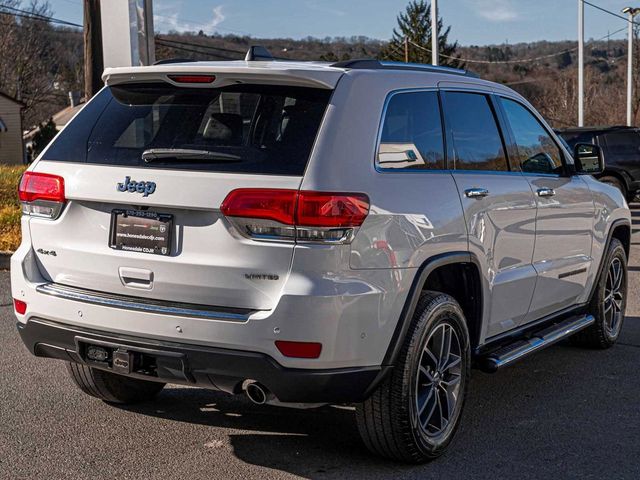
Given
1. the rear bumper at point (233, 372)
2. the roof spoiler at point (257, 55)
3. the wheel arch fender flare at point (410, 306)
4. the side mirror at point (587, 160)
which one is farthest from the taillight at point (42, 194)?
the side mirror at point (587, 160)

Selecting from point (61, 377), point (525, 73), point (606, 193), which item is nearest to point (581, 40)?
point (606, 193)

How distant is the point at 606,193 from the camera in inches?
266

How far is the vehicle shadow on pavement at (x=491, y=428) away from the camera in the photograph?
4.43 m

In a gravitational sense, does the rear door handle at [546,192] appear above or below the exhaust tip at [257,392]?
above

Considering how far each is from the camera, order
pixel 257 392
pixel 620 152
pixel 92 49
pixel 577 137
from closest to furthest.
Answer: pixel 257 392
pixel 92 49
pixel 577 137
pixel 620 152

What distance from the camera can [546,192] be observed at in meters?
5.71

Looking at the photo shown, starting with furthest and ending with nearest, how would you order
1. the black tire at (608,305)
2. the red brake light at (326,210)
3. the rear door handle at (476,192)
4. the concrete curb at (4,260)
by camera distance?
the concrete curb at (4,260), the black tire at (608,305), the rear door handle at (476,192), the red brake light at (326,210)

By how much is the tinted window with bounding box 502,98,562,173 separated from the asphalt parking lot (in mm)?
1449

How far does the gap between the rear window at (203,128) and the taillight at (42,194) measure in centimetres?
13

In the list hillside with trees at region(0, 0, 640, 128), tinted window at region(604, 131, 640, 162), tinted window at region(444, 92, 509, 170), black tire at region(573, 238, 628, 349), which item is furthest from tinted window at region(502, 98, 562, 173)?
hillside with trees at region(0, 0, 640, 128)

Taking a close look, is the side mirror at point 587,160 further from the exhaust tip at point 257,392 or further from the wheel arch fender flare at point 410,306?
the exhaust tip at point 257,392

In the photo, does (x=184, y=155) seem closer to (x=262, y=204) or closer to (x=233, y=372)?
(x=262, y=204)

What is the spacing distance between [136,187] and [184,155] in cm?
26

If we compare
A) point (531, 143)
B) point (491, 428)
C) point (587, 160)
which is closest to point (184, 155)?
point (491, 428)
